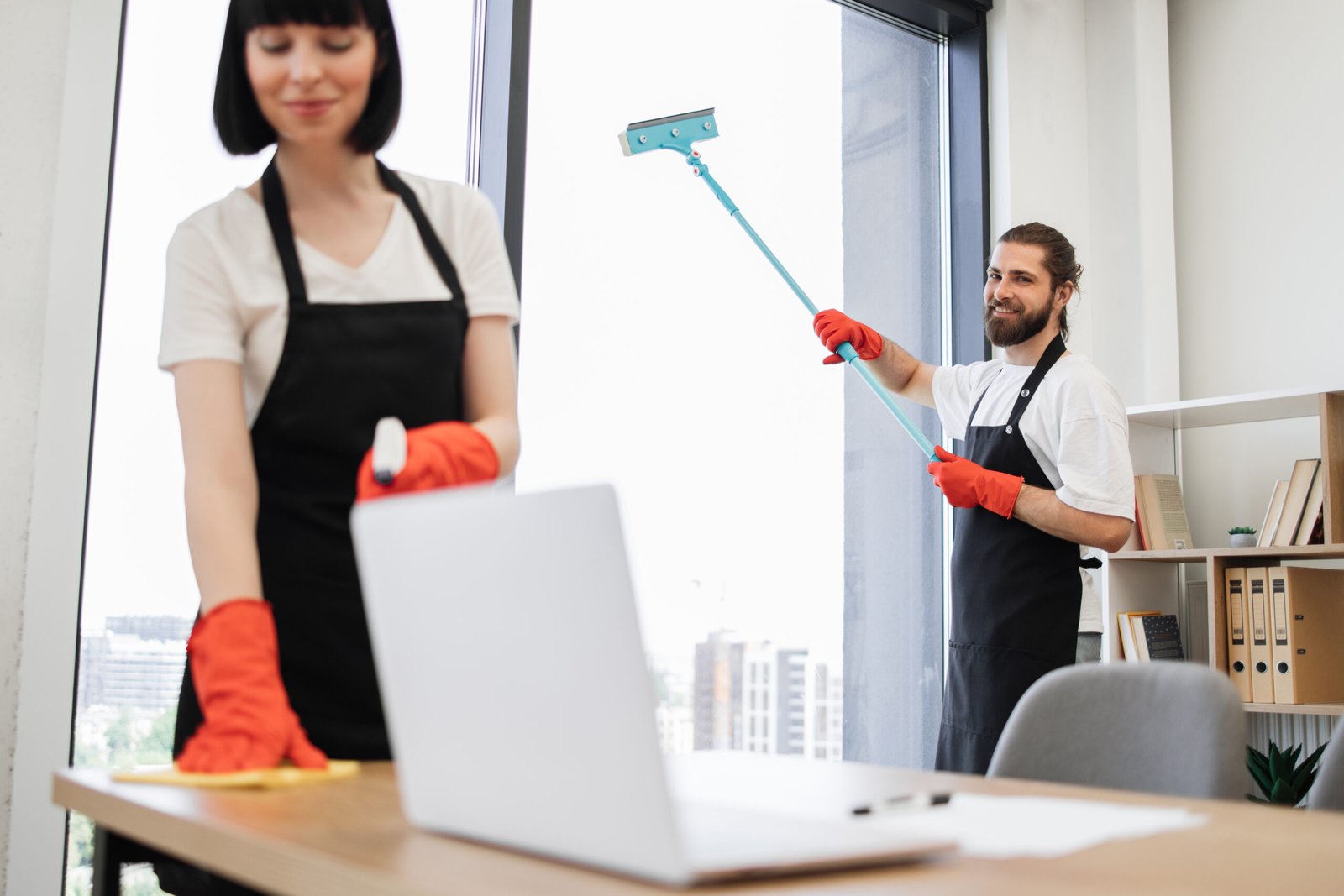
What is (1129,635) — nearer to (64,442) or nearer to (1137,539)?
(1137,539)

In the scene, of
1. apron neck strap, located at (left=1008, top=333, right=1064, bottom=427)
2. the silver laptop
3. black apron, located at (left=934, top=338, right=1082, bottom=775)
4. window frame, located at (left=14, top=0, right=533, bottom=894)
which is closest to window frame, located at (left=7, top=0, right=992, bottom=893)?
window frame, located at (left=14, top=0, right=533, bottom=894)

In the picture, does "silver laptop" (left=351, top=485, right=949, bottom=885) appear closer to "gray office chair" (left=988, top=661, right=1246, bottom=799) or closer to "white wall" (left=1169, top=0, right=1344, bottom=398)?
"gray office chair" (left=988, top=661, right=1246, bottom=799)

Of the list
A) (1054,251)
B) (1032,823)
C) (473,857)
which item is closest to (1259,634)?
(1054,251)

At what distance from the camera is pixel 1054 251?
2.87 meters

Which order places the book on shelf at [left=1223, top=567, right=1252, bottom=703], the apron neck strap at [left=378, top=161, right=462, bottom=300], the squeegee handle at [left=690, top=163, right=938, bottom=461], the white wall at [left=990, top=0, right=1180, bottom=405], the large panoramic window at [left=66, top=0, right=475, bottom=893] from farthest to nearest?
the white wall at [left=990, top=0, right=1180, bottom=405], the book on shelf at [left=1223, top=567, right=1252, bottom=703], the squeegee handle at [left=690, top=163, right=938, bottom=461], the large panoramic window at [left=66, top=0, right=475, bottom=893], the apron neck strap at [left=378, top=161, right=462, bottom=300]

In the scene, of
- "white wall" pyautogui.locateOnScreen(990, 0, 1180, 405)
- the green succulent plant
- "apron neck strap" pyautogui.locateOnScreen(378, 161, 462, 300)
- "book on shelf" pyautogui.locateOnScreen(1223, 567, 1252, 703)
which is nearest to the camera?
"apron neck strap" pyautogui.locateOnScreen(378, 161, 462, 300)

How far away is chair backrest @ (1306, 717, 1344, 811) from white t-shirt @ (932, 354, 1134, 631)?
1036mm

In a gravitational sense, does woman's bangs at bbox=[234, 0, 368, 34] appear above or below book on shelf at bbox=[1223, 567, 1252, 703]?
above

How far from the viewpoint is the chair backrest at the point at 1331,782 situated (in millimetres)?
1437

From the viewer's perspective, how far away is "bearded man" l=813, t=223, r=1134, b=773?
251 cm

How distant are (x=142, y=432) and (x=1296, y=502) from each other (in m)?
2.76

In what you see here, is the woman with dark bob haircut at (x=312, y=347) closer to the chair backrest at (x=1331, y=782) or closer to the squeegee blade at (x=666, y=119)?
the chair backrest at (x=1331, y=782)

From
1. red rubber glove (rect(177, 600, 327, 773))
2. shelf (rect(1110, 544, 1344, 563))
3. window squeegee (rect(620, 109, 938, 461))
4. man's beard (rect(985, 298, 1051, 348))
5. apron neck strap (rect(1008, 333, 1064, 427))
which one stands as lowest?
red rubber glove (rect(177, 600, 327, 773))

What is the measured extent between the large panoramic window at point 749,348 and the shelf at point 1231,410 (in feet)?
2.25
